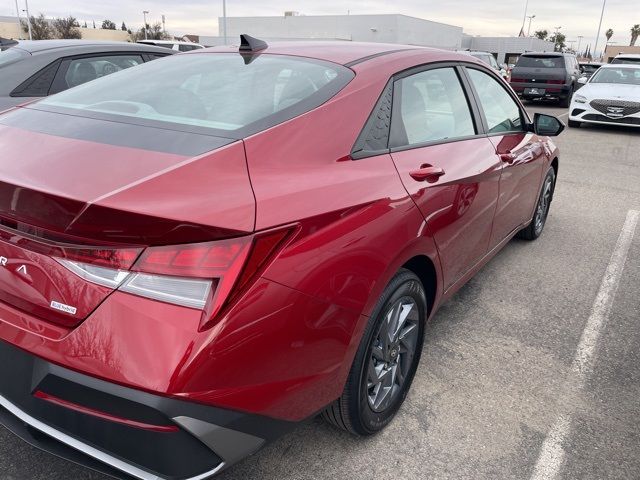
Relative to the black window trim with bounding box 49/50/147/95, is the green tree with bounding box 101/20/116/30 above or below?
below

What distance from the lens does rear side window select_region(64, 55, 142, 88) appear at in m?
5.13

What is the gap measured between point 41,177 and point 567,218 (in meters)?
5.34

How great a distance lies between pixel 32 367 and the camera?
1622 millimetres

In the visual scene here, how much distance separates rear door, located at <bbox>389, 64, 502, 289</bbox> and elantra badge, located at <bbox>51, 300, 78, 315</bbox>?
1335mm

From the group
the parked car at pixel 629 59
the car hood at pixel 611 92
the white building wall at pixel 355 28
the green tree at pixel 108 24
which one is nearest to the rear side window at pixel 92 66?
the car hood at pixel 611 92

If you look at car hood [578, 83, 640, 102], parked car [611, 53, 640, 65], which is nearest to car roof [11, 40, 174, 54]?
car hood [578, 83, 640, 102]

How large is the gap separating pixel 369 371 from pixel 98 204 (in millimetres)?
1241

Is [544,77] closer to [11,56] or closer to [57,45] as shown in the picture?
[57,45]

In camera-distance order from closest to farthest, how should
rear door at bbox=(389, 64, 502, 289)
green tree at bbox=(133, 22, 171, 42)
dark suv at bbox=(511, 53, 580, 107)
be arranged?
1. rear door at bbox=(389, 64, 502, 289)
2. dark suv at bbox=(511, 53, 580, 107)
3. green tree at bbox=(133, 22, 171, 42)

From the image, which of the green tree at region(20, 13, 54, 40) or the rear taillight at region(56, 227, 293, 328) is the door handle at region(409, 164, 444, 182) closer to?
the rear taillight at region(56, 227, 293, 328)

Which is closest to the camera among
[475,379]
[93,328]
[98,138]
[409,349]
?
[93,328]

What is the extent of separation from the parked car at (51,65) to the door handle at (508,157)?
3907 millimetres

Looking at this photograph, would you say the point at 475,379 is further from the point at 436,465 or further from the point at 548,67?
the point at 548,67

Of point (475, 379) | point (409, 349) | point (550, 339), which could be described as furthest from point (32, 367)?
point (550, 339)
